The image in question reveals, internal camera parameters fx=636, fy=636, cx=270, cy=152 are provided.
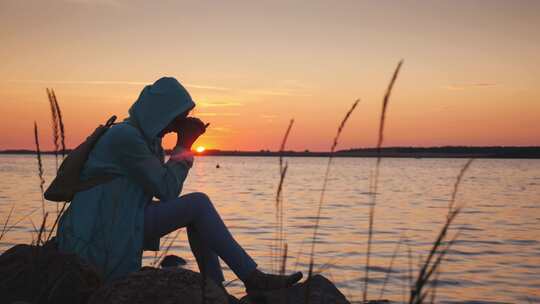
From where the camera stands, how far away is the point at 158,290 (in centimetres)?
339

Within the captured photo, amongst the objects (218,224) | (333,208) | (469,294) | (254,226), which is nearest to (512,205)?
(333,208)

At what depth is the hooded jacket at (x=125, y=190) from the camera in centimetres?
424

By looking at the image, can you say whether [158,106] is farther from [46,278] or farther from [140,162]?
[46,278]

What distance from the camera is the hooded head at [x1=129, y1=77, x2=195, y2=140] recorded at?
4605 mm

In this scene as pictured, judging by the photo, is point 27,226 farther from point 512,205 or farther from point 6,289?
point 512,205

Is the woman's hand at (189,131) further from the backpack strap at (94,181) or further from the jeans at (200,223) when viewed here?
the backpack strap at (94,181)

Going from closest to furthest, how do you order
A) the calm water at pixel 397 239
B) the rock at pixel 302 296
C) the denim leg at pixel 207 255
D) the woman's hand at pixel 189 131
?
the rock at pixel 302 296 < the denim leg at pixel 207 255 < the woman's hand at pixel 189 131 < the calm water at pixel 397 239

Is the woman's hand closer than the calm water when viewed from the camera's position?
Yes

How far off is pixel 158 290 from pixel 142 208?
44.4 inches

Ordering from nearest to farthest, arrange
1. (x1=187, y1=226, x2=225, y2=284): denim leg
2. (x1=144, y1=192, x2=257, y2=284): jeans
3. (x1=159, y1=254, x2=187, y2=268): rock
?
(x1=144, y1=192, x2=257, y2=284): jeans
(x1=187, y1=226, x2=225, y2=284): denim leg
(x1=159, y1=254, x2=187, y2=268): rock

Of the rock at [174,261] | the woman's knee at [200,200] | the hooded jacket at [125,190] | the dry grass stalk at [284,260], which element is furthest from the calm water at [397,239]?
the hooded jacket at [125,190]

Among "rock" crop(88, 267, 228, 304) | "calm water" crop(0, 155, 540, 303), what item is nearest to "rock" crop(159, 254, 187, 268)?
"calm water" crop(0, 155, 540, 303)

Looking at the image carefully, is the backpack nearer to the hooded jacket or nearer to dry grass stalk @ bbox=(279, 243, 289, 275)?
the hooded jacket

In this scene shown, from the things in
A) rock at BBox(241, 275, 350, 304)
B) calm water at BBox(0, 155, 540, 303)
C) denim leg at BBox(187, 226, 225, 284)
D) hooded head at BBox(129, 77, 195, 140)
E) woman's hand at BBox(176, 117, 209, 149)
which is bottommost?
calm water at BBox(0, 155, 540, 303)
